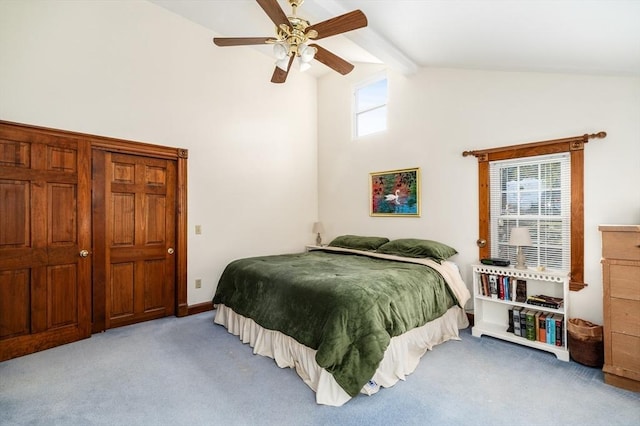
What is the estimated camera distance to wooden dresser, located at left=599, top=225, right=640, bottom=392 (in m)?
2.18

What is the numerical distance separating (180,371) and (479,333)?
9.57 ft

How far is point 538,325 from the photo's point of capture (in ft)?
9.39

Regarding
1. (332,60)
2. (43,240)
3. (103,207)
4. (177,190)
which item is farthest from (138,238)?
(332,60)

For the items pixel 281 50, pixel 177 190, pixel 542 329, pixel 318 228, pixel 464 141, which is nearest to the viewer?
pixel 281 50

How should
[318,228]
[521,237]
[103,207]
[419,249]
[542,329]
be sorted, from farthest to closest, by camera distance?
[318,228] < [419,249] < [103,207] < [521,237] < [542,329]

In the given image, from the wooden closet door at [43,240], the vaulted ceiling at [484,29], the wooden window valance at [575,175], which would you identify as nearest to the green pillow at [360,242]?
the wooden window valance at [575,175]

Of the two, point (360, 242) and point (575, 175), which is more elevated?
point (575, 175)

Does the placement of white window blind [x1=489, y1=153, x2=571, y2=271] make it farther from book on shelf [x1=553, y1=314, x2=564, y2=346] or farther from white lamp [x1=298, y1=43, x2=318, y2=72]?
white lamp [x1=298, y1=43, x2=318, y2=72]

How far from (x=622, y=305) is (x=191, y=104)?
4777 mm

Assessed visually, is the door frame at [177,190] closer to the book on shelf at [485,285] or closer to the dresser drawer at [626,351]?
the book on shelf at [485,285]

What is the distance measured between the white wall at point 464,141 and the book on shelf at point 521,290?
43 cm

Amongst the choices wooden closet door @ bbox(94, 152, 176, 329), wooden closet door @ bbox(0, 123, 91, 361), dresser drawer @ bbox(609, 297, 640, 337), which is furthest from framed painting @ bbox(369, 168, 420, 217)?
wooden closet door @ bbox(0, 123, 91, 361)

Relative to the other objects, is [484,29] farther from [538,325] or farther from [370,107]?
[538,325]

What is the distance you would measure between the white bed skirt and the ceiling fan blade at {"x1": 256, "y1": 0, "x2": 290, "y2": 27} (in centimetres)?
249
